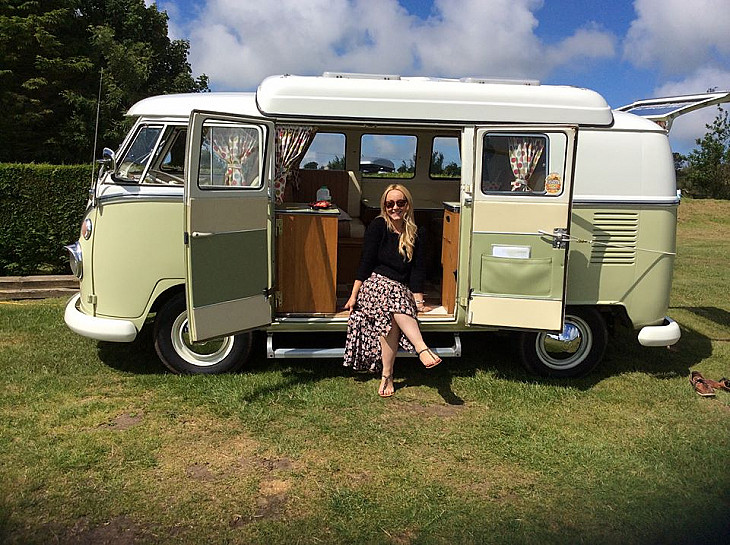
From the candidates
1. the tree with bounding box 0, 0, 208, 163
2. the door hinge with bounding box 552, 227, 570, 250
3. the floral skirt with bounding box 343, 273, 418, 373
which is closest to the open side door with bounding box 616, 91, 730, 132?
the door hinge with bounding box 552, 227, 570, 250

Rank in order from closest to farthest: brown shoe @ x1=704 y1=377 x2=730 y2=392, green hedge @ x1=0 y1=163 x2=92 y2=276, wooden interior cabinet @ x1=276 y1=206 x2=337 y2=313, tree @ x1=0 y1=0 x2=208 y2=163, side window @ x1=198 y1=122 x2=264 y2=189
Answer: side window @ x1=198 y1=122 x2=264 y2=189 → wooden interior cabinet @ x1=276 y1=206 x2=337 y2=313 → brown shoe @ x1=704 y1=377 x2=730 y2=392 → green hedge @ x1=0 y1=163 x2=92 y2=276 → tree @ x1=0 y1=0 x2=208 y2=163

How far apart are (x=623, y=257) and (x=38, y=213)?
305 inches

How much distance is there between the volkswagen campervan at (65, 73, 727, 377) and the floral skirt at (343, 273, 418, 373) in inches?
9.7

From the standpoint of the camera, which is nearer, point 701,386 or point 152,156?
point 152,156

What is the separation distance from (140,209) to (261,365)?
177 cm

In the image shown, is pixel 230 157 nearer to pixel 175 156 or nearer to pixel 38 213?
pixel 175 156

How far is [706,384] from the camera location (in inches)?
218

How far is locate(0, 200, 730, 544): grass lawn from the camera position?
3445 mm

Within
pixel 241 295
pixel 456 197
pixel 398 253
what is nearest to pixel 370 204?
pixel 456 197

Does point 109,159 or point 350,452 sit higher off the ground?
point 109,159

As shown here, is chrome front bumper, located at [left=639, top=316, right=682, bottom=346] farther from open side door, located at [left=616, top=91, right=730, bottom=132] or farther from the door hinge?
open side door, located at [left=616, top=91, right=730, bottom=132]

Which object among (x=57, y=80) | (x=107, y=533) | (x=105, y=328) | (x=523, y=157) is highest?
(x=57, y=80)

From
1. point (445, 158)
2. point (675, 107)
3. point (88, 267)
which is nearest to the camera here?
point (88, 267)

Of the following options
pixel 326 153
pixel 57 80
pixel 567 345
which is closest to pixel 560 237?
pixel 567 345
